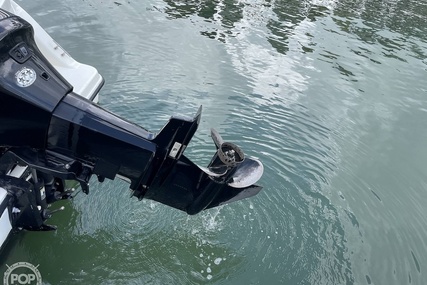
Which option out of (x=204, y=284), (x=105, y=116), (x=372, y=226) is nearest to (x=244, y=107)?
(x=372, y=226)

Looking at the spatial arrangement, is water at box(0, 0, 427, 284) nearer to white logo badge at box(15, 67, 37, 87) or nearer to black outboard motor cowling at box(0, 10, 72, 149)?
black outboard motor cowling at box(0, 10, 72, 149)

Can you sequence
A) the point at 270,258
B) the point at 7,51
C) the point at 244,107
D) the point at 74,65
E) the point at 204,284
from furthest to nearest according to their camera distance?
the point at 244,107, the point at 74,65, the point at 270,258, the point at 204,284, the point at 7,51

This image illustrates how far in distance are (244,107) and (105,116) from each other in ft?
11.0

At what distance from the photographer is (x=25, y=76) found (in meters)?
2.12

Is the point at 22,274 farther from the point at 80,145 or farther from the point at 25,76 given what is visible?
the point at 25,76

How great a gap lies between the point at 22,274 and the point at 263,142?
274 centimetres

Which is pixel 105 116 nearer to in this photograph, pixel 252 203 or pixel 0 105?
pixel 0 105

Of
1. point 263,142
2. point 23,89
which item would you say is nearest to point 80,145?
point 23,89

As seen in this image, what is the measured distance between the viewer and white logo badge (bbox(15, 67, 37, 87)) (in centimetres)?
210

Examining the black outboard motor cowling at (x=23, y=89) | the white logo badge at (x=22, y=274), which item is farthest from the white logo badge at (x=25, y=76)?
the white logo badge at (x=22, y=274)

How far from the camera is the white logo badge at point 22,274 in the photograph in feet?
9.52

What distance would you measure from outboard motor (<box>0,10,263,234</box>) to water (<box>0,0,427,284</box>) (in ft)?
3.07

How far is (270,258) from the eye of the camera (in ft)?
10.9

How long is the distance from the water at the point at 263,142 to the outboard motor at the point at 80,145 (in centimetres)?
94
